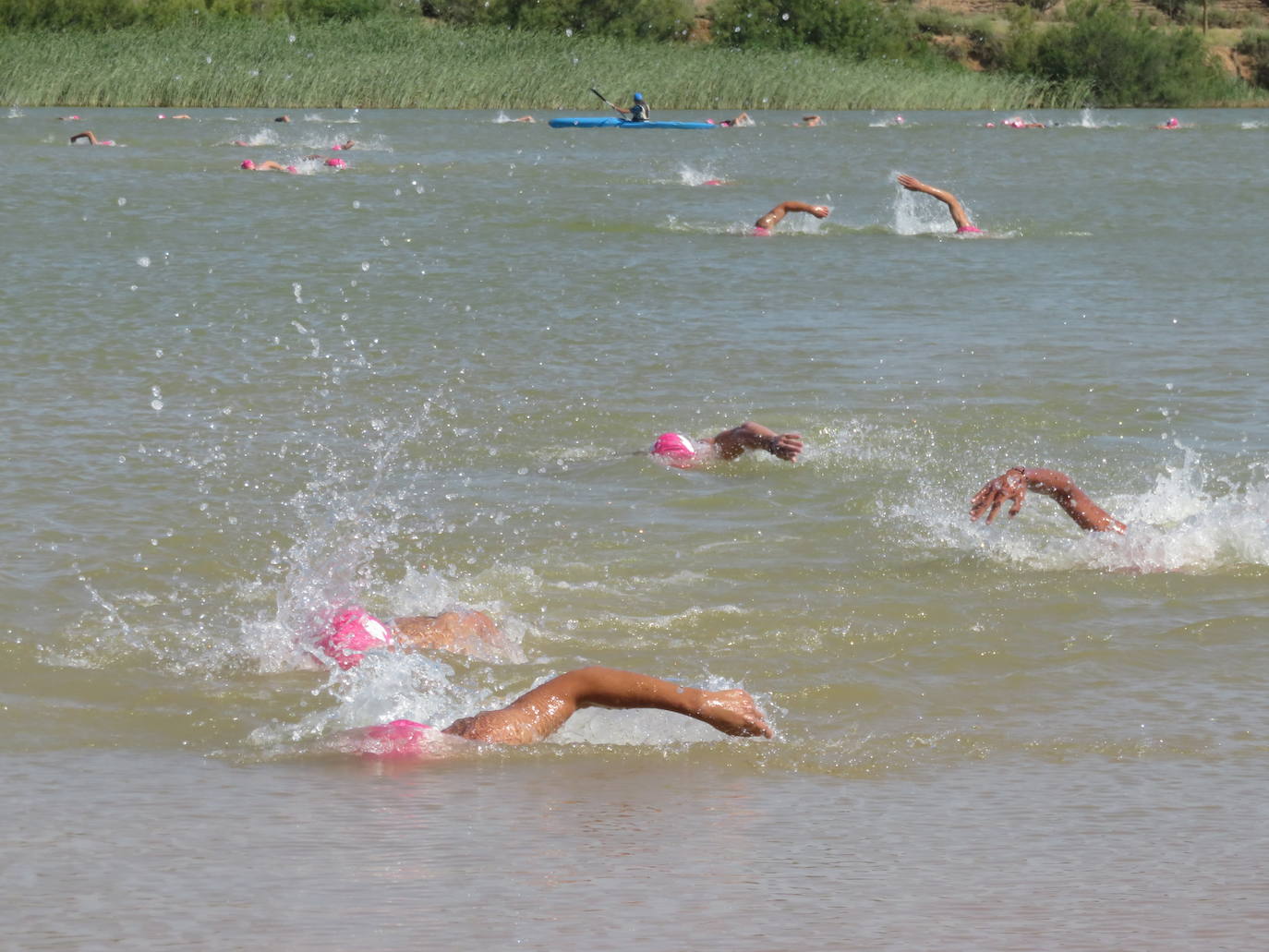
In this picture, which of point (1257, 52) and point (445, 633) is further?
point (1257, 52)

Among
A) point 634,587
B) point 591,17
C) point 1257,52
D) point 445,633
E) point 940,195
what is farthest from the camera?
point 1257,52

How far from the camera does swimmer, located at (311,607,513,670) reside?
7418mm

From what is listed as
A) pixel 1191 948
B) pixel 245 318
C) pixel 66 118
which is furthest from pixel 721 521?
pixel 66 118

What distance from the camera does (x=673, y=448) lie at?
11.0 m

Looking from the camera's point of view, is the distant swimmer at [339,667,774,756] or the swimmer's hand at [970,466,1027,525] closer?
the distant swimmer at [339,667,774,756]

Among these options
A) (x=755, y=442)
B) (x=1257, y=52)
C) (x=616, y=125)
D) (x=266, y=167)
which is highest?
(x=755, y=442)

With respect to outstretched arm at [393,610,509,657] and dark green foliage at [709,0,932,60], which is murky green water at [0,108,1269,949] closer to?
outstretched arm at [393,610,509,657]

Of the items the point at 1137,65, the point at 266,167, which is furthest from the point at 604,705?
the point at 1137,65

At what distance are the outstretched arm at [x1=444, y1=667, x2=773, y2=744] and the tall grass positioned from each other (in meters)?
42.4

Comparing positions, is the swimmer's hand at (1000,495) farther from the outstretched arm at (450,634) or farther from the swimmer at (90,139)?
the swimmer at (90,139)

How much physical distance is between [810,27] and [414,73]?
24.5m

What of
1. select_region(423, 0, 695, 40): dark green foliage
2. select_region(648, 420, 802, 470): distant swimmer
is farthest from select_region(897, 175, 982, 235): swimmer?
select_region(423, 0, 695, 40): dark green foliage

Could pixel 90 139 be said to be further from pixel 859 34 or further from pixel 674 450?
pixel 859 34

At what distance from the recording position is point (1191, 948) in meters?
4.59
